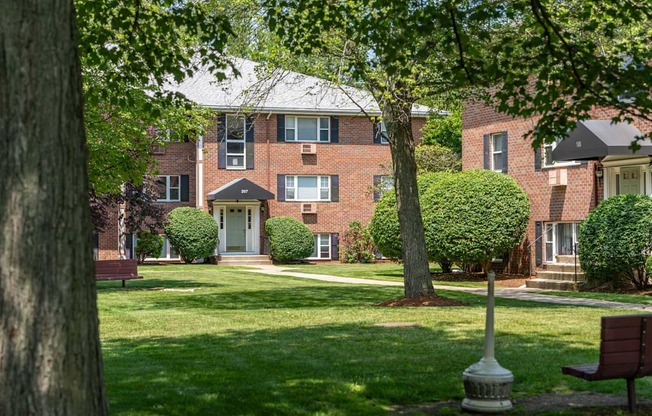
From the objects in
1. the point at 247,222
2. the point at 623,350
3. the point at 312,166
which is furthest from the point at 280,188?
the point at 623,350

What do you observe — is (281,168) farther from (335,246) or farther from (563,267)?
(563,267)

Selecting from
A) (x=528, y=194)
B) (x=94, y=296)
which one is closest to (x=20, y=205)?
(x=94, y=296)

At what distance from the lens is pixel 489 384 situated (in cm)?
860

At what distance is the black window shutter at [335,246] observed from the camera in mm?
44250

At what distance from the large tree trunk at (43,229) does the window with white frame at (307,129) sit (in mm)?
Result: 38432

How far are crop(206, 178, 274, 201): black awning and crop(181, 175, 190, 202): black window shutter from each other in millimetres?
1554

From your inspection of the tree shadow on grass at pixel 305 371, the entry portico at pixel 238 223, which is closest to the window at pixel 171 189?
the entry portico at pixel 238 223

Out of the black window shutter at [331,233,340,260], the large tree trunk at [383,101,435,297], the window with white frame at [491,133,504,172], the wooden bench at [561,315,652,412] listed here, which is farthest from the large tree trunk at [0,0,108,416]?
the black window shutter at [331,233,340,260]

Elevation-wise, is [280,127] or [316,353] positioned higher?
[280,127]

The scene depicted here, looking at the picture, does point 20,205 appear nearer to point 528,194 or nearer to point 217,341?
point 217,341

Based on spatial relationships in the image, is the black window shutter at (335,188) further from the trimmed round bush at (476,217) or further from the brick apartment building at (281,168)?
the trimmed round bush at (476,217)

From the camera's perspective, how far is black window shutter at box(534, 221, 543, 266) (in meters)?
29.4

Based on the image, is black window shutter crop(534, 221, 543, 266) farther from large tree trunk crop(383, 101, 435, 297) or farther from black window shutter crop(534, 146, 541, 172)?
large tree trunk crop(383, 101, 435, 297)

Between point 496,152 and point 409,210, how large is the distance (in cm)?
1289
